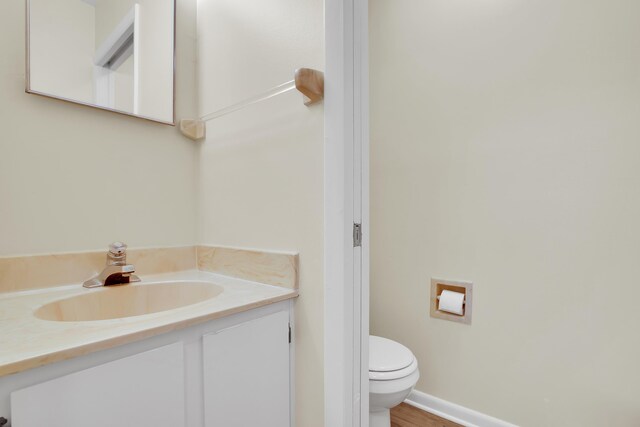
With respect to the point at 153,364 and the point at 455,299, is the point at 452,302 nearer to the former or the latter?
the point at 455,299

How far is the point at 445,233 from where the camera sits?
151 centimetres

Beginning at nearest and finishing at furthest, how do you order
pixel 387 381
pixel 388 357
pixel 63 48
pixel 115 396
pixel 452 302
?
pixel 115 396, pixel 63 48, pixel 387 381, pixel 388 357, pixel 452 302

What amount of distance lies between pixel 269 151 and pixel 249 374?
2.22ft

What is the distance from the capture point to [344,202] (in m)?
0.83

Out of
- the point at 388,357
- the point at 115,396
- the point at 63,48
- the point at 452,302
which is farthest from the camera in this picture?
the point at 452,302

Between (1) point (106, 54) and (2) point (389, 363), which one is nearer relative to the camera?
(1) point (106, 54)

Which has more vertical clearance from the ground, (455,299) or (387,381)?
(455,299)

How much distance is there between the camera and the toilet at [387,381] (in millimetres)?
1124

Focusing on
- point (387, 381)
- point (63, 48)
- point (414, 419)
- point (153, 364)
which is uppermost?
Answer: point (63, 48)

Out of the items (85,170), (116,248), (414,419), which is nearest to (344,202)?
(116,248)

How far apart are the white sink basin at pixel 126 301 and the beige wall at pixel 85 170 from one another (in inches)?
7.8

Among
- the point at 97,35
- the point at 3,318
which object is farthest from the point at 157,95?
the point at 3,318

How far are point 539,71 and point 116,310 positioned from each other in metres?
1.87

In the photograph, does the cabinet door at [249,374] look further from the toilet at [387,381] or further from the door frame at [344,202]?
the toilet at [387,381]
